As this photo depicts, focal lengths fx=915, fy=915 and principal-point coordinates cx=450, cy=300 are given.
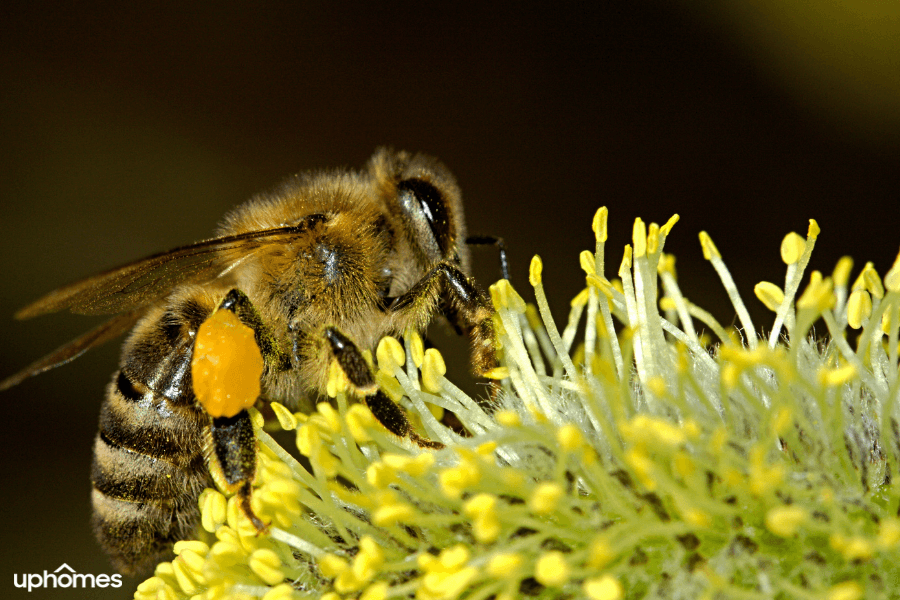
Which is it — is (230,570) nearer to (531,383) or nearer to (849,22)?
(531,383)

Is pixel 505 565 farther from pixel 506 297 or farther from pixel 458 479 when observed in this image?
pixel 506 297

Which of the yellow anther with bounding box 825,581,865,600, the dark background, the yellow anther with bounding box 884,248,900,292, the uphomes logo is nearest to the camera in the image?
the yellow anther with bounding box 825,581,865,600

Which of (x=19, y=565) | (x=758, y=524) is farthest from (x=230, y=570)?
(x=19, y=565)

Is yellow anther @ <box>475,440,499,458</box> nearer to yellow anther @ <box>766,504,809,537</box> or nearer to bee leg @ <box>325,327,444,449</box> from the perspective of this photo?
bee leg @ <box>325,327,444,449</box>

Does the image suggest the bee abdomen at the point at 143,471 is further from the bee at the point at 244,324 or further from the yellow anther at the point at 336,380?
the yellow anther at the point at 336,380

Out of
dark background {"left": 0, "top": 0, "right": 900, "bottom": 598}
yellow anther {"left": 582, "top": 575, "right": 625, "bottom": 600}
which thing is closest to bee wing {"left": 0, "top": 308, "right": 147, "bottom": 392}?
yellow anther {"left": 582, "top": 575, "right": 625, "bottom": 600}

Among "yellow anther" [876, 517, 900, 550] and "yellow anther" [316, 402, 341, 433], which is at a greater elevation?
"yellow anther" [316, 402, 341, 433]
